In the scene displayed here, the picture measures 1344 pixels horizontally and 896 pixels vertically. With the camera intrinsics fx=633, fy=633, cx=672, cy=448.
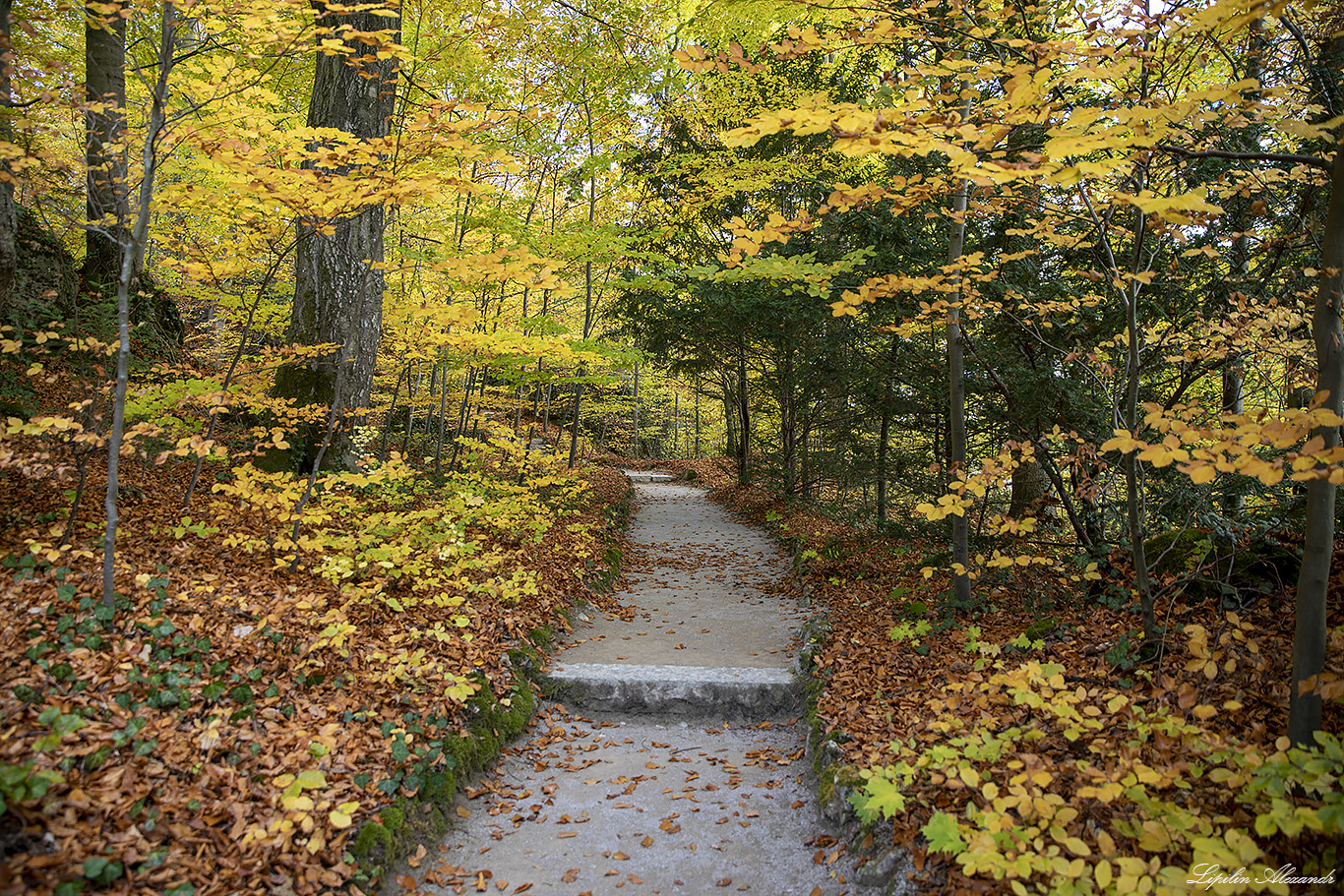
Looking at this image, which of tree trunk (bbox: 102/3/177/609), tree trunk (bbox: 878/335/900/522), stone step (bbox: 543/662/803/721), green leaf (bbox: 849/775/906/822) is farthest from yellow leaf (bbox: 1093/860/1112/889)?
tree trunk (bbox: 878/335/900/522)

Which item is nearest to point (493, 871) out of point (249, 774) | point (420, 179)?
point (249, 774)

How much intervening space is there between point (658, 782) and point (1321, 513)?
3.66m

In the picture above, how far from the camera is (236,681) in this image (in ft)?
11.1

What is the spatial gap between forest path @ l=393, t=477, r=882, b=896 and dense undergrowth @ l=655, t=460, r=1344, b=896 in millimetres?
486

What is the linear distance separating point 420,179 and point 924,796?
15.7 ft

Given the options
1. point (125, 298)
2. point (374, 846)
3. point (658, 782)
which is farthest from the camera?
point (658, 782)

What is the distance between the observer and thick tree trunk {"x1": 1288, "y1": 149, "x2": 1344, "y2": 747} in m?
2.49

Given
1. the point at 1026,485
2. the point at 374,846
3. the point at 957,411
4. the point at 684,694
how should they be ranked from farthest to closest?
1. the point at 1026,485
2. the point at 957,411
3. the point at 684,694
4. the point at 374,846

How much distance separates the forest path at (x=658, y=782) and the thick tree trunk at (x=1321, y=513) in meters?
2.11

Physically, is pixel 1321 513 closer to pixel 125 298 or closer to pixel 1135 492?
pixel 1135 492

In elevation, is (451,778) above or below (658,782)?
above

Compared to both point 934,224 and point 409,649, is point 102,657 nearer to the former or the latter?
point 409,649

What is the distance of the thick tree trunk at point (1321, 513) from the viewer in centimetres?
249

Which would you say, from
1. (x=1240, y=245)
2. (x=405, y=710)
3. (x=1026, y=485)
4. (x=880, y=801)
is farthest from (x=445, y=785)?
(x=1026, y=485)
